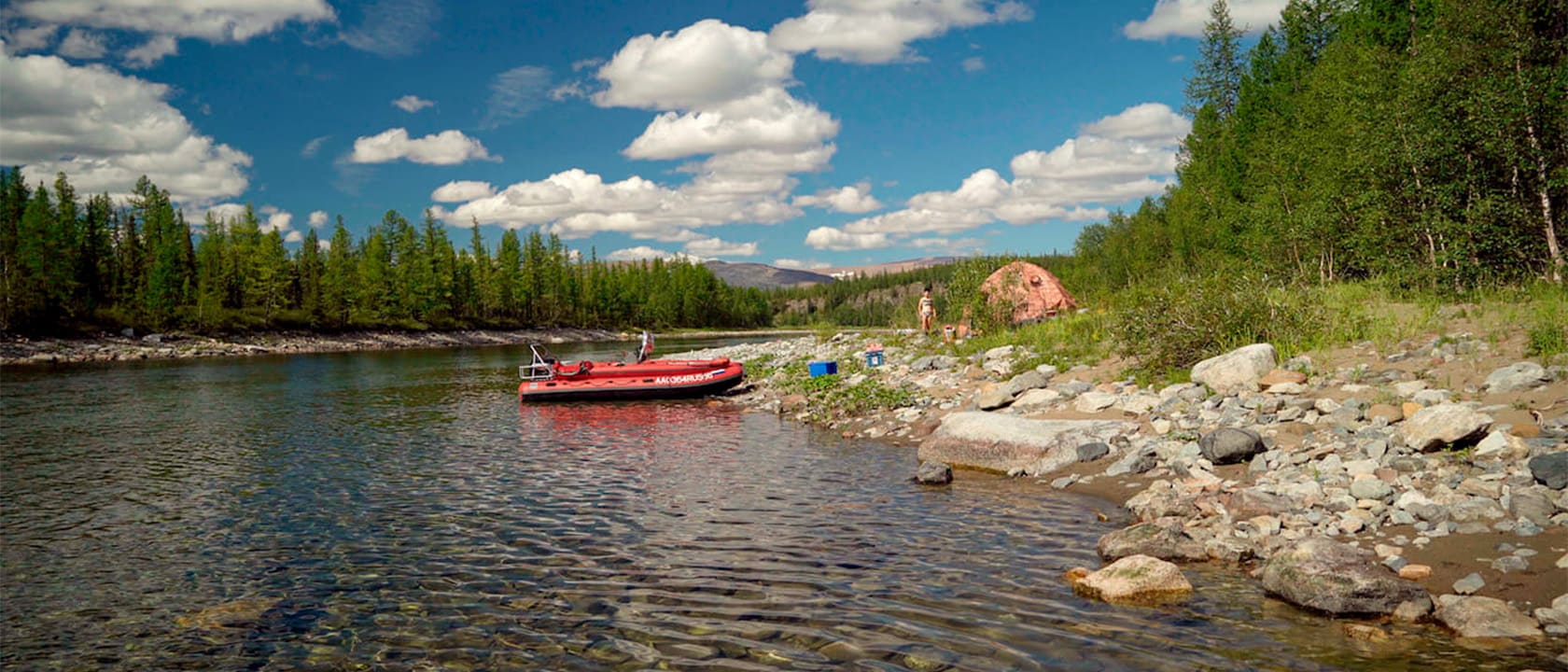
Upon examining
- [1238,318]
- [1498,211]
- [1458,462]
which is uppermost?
[1498,211]

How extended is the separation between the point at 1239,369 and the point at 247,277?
326 feet

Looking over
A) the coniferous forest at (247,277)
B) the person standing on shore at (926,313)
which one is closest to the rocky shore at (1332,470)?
the person standing on shore at (926,313)

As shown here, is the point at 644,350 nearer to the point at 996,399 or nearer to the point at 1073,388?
the point at 996,399

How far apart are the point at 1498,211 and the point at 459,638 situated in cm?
2489

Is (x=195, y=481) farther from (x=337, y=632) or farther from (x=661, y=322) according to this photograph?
(x=661, y=322)

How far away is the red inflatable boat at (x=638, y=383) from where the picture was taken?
26547mm

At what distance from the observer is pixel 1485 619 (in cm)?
575

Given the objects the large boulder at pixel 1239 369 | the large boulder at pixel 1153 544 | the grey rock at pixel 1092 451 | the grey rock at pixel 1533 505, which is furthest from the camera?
the large boulder at pixel 1239 369

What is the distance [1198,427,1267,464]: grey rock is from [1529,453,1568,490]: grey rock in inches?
110

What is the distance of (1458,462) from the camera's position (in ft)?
28.5

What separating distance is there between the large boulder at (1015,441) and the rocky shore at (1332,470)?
0.03m

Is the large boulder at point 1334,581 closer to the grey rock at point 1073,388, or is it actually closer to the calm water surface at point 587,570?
the calm water surface at point 587,570

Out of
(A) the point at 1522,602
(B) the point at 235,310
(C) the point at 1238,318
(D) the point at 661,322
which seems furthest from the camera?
(D) the point at 661,322

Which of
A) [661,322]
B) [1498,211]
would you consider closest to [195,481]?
[1498,211]
